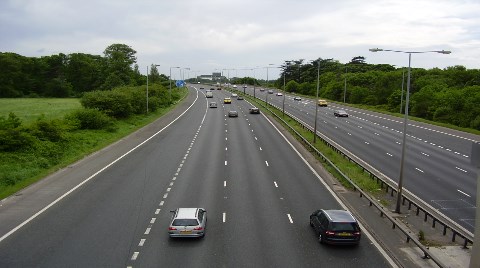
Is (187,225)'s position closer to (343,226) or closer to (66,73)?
(343,226)

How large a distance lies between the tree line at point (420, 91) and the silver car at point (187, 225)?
3456 centimetres

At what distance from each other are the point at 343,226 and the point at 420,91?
8114cm

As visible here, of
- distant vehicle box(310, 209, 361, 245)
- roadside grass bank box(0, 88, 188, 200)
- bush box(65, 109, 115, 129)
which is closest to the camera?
distant vehicle box(310, 209, 361, 245)

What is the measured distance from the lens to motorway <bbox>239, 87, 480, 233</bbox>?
91.0 ft

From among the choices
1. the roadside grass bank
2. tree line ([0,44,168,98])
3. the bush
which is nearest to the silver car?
the roadside grass bank

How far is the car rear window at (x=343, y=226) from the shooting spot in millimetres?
19016

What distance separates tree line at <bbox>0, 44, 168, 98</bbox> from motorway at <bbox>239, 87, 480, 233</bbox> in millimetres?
76673

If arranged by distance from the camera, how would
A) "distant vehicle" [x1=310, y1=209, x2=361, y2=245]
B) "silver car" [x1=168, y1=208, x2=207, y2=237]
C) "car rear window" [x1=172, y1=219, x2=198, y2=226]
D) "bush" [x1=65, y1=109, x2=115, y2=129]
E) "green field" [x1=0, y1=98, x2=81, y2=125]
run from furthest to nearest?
"green field" [x1=0, y1=98, x2=81, y2=125]
"bush" [x1=65, y1=109, x2=115, y2=129]
"car rear window" [x1=172, y1=219, x2=198, y2=226]
"silver car" [x1=168, y1=208, x2=207, y2=237]
"distant vehicle" [x1=310, y1=209, x2=361, y2=245]

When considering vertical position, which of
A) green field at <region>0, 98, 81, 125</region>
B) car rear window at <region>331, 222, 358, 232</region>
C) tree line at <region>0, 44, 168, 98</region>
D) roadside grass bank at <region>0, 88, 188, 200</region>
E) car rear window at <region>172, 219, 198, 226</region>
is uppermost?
tree line at <region>0, 44, 168, 98</region>

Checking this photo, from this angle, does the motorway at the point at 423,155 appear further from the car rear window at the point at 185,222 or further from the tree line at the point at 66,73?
the tree line at the point at 66,73

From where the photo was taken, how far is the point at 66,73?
154375mm

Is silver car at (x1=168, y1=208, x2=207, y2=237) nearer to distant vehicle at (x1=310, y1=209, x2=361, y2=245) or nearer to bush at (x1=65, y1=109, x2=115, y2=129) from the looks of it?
distant vehicle at (x1=310, y1=209, x2=361, y2=245)

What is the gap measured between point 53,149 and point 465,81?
3771 inches

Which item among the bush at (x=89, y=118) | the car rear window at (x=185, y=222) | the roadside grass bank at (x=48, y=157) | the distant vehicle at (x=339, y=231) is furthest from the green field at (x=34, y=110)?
the distant vehicle at (x=339, y=231)
